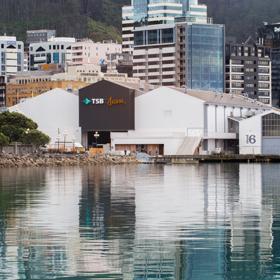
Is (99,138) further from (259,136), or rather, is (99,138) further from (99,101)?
(259,136)

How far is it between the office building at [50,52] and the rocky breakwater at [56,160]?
10206 cm

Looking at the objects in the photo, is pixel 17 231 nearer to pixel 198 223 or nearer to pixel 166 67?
pixel 198 223

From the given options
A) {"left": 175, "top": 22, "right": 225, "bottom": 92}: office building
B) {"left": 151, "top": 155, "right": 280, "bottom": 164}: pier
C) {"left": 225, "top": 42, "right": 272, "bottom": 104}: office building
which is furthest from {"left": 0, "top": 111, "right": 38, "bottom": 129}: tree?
{"left": 225, "top": 42, "right": 272, "bottom": 104}: office building

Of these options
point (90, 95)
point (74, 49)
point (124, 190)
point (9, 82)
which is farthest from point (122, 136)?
point (74, 49)

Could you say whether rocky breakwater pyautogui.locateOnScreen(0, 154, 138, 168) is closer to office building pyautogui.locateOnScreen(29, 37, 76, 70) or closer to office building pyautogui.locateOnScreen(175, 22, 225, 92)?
office building pyautogui.locateOnScreen(175, 22, 225, 92)

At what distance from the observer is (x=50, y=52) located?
19475 cm

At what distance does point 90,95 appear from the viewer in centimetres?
9944

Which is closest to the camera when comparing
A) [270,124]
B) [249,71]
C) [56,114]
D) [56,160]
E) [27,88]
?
[56,160]

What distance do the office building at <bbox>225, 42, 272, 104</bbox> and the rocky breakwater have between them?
74731mm

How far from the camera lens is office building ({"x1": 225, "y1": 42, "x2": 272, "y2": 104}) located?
6334 inches

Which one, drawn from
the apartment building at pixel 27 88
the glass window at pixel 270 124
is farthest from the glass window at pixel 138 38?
the glass window at pixel 270 124

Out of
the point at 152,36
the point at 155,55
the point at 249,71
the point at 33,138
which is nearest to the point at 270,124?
the point at 33,138

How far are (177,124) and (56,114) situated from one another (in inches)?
453

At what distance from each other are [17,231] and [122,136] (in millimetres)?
73963
